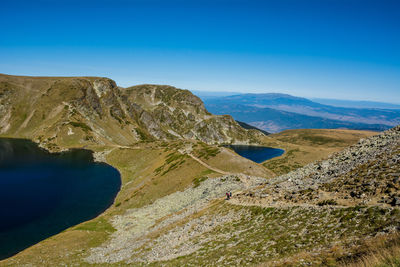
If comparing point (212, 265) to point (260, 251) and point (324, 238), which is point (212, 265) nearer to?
point (260, 251)

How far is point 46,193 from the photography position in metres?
100

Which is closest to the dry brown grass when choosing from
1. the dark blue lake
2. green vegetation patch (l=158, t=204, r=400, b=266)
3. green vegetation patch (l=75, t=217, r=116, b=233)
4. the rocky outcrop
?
green vegetation patch (l=158, t=204, r=400, b=266)

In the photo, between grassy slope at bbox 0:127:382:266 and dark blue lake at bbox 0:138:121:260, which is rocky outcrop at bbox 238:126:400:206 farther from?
dark blue lake at bbox 0:138:121:260

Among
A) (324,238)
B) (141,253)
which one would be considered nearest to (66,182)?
(141,253)

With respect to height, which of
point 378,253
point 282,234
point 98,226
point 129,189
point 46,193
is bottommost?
point 46,193

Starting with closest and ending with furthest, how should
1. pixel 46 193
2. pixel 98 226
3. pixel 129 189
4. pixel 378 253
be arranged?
1. pixel 378 253
2. pixel 98 226
3. pixel 46 193
4. pixel 129 189

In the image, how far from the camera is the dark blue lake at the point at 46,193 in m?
69.6

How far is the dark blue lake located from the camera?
6956 centimetres

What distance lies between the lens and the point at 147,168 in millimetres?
131625

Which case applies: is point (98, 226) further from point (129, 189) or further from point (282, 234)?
point (282, 234)

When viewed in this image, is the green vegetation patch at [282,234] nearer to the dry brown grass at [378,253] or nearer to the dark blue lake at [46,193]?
the dry brown grass at [378,253]

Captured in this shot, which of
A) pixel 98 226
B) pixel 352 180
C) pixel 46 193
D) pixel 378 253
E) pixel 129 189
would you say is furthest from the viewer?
pixel 129 189

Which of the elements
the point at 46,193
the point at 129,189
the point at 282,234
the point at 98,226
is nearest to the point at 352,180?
the point at 282,234

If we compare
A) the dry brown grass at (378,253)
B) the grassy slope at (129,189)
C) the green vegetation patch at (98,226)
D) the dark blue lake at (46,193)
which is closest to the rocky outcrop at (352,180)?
the dry brown grass at (378,253)
